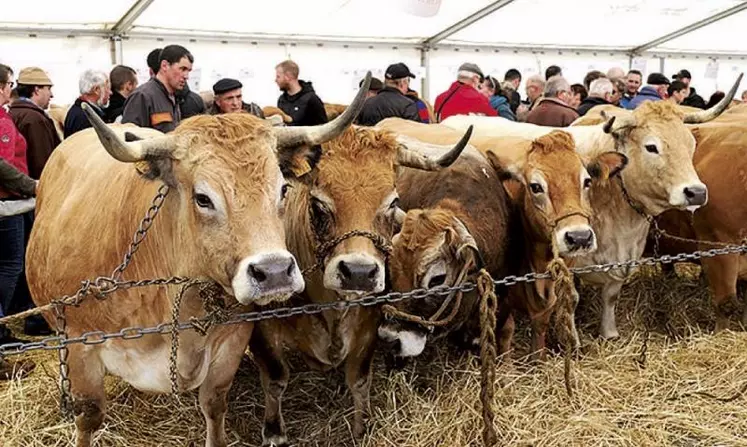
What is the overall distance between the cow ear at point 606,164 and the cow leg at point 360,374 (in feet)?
5.88

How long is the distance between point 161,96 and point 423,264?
235cm

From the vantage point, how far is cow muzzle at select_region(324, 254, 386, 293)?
119 inches

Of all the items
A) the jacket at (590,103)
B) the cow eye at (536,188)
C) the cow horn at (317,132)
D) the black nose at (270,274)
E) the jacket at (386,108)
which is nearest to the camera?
the black nose at (270,274)

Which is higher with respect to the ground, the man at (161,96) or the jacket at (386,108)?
the man at (161,96)

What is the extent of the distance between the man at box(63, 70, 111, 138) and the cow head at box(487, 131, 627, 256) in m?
3.23

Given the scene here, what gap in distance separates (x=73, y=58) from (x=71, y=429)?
18.8 feet

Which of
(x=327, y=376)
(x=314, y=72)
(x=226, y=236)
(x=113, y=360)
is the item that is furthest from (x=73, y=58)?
(x=226, y=236)

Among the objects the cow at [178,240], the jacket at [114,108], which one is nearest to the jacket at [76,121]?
the jacket at [114,108]

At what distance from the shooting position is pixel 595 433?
3480 mm

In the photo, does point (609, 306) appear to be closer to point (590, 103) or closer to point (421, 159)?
point (421, 159)

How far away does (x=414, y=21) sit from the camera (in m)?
9.91

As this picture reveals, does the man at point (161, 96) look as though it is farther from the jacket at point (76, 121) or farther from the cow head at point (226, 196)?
the cow head at point (226, 196)

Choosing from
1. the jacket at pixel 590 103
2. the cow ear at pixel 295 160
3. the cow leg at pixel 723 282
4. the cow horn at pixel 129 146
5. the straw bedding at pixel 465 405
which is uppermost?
the cow horn at pixel 129 146

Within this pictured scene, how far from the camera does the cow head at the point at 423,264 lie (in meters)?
3.64
